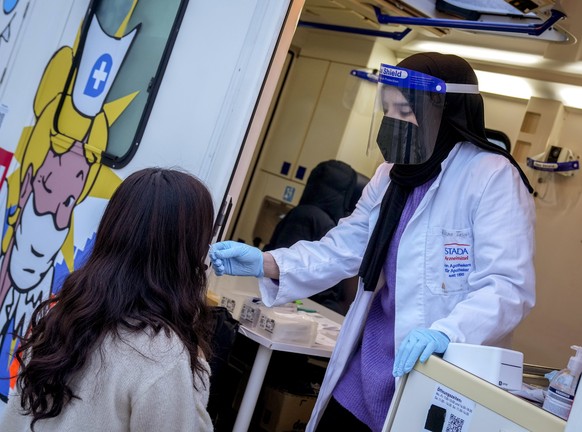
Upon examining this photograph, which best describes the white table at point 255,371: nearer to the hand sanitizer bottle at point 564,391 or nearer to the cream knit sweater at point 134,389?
the cream knit sweater at point 134,389

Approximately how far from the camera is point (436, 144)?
2.48 m

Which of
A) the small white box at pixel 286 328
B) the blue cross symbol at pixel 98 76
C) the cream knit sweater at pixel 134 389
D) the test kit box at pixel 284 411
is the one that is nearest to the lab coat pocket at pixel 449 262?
the cream knit sweater at pixel 134 389

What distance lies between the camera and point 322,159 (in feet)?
21.8

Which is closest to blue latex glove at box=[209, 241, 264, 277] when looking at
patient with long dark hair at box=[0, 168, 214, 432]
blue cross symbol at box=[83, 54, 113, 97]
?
patient with long dark hair at box=[0, 168, 214, 432]

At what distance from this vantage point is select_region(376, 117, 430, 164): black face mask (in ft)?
8.01

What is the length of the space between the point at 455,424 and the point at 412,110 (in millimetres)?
1084

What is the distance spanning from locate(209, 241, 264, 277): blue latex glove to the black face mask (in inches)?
22.7

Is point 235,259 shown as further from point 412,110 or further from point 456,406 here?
point 456,406

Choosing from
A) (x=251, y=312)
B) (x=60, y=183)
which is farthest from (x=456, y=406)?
(x=60, y=183)

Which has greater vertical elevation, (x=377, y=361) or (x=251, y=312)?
(x=377, y=361)

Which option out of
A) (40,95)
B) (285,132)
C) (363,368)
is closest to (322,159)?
(285,132)

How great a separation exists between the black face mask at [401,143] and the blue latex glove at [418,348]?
67cm

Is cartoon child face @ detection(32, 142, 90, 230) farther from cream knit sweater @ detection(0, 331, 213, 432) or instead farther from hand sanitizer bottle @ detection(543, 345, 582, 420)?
A: hand sanitizer bottle @ detection(543, 345, 582, 420)

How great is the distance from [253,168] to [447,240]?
4.96 m
